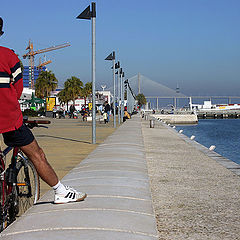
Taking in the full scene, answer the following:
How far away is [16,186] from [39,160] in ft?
1.67

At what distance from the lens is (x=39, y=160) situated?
3.83 m

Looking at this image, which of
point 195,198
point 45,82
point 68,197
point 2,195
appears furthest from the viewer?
point 45,82

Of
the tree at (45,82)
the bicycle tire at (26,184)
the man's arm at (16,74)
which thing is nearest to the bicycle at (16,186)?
the bicycle tire at (26,184)

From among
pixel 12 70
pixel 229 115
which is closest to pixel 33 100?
pixel 12 70

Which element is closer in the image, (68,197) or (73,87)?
(68,197)

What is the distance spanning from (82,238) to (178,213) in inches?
74.9

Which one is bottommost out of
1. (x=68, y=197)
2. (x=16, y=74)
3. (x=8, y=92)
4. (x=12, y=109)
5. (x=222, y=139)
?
(x=222, y=139)

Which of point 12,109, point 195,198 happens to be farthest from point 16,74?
point 195,198

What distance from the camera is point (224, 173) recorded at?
807 centimetres

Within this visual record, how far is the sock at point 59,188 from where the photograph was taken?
4027 millimetres

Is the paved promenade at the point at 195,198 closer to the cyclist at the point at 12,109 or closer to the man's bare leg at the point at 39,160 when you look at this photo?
the man's bare leg at the point at 39,160

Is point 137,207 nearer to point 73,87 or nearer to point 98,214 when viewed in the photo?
point 98,214

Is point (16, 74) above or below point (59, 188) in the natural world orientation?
above

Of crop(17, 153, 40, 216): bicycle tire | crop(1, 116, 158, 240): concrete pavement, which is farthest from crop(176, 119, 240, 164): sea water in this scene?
crop(17, 153, 40, 216): bicycle tire
